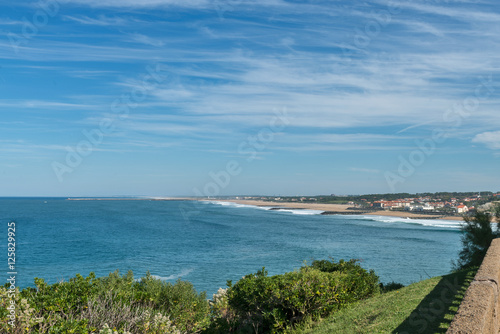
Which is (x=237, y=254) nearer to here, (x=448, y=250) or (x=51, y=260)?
(x=51, y=260)

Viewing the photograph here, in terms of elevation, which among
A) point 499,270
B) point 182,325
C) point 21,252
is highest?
point 499,270

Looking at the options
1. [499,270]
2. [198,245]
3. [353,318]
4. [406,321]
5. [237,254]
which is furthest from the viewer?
[198,245]

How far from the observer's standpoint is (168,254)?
45.2 metres

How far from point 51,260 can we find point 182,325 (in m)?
35.9

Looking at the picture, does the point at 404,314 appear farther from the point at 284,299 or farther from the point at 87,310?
the point at 87,310

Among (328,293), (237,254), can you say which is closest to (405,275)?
(237,254)

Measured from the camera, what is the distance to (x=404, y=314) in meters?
8.12

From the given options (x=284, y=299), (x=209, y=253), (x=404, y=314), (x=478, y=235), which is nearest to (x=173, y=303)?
(x=284, y=299)

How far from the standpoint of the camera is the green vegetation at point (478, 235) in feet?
84.3

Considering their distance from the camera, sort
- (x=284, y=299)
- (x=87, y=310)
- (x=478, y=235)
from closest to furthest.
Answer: (x=87, y=310) → (x=284, y=299) → (x=478, y=235)

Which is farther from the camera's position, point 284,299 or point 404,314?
point 284,299

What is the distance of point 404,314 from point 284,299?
3011 mm


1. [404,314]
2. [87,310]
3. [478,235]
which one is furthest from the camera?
[478,235]

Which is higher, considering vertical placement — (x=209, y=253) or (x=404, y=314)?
(x=404, y=314)
